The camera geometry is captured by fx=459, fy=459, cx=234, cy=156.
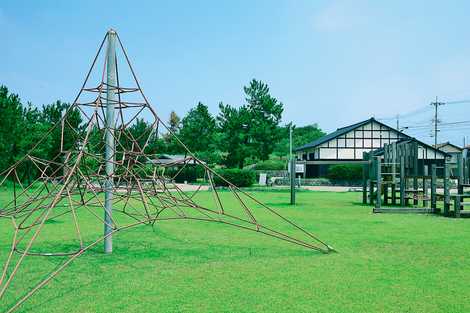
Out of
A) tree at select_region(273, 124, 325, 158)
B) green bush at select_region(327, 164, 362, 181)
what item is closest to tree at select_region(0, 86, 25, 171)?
green bush at select_region(327, 164, 362, 181)

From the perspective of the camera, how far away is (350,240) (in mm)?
7512

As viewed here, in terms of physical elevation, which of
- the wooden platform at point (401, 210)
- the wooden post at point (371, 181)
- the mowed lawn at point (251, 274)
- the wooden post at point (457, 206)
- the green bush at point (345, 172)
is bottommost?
the mowed lawn at point (251, 274)

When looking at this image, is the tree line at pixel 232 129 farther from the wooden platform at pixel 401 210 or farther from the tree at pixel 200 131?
the wooden platform at pixel 401 210

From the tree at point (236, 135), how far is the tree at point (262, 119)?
571mm

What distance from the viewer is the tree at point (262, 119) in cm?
3938

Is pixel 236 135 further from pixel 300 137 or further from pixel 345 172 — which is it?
pixel 300 137

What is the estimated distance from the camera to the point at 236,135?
39375 mm

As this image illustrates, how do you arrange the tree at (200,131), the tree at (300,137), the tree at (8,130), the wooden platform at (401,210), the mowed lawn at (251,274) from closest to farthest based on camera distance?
1. the mowed lawn at (251,274)
2. the wooden platform at (401,210)
3. the tree at (8,130)
4. the tree at (200,131)
5. the tree at (300,137)

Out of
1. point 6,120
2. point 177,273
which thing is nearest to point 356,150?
point 6,120

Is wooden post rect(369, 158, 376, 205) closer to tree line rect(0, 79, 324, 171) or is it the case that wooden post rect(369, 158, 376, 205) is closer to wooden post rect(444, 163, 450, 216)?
wooden post rect(444, 163, 450, 216)

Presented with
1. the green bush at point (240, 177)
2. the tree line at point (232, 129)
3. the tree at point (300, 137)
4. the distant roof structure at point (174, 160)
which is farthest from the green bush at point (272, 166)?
the tree at point (300, 137)

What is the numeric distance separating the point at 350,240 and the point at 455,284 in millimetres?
2896

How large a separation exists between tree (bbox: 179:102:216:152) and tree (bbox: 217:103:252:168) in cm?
235

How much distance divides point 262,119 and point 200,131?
6.32 m
